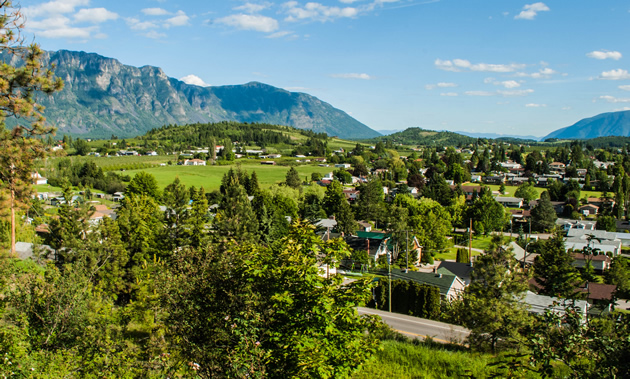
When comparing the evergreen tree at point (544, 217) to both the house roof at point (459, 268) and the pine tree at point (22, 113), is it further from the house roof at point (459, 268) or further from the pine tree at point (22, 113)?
the pine tree at point (22, 113)

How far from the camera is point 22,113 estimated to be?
Result: 23.5 ft

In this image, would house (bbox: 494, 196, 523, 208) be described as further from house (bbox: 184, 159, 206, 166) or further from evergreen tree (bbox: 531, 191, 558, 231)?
house (bbox: 184, 159, 206, 166)

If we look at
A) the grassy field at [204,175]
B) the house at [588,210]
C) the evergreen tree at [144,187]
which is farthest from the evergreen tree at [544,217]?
the evergreen tree at [144,187]

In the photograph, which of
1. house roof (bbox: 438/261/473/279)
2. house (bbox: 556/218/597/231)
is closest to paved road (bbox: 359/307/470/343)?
house roof (bbox: 438/261/473/279)

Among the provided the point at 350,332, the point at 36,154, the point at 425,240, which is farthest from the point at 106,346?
the point at 425,240

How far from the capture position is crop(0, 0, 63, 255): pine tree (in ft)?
23.5

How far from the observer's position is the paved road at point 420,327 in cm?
2186

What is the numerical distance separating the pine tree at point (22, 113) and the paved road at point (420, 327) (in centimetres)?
1867

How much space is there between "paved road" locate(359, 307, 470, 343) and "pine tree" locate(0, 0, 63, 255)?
61.3ft

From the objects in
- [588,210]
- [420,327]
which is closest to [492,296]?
[420,327]

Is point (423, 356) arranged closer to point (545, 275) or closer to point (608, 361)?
point (608, 361)

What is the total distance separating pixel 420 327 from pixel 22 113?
22.2m

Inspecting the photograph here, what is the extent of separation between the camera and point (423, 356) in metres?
10.8

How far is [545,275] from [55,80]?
30.5 meters
